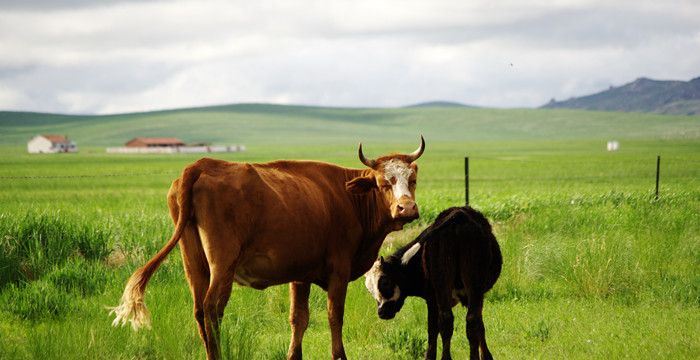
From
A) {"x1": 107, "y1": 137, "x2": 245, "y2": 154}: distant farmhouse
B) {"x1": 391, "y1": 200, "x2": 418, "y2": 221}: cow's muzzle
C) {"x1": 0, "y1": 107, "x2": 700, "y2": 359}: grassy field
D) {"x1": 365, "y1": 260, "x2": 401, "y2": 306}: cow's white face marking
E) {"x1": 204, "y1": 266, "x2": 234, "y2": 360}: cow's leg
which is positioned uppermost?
{"x1": 391, "y1": 200, "x2": 418, "y2": 221}: cow's muzzle

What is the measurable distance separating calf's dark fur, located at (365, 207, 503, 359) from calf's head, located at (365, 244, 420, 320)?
0.04ft

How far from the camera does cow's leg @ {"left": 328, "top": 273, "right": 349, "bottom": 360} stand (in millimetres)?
8727

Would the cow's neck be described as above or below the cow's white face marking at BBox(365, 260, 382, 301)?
above

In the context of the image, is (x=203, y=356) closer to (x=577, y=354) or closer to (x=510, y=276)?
(x=577, y=354)

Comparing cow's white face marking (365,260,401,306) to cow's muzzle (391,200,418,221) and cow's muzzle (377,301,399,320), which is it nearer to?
cow's muzzle (377,301,399,320)

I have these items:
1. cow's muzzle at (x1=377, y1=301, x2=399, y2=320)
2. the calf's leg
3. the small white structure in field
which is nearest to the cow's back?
cow's muzzle at (x1=377, y1=301, x2=399, y2=320)

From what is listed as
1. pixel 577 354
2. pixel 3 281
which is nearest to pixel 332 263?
pixel 577 354

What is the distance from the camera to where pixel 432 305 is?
30.7ft

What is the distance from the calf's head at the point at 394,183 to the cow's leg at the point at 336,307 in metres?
0.87

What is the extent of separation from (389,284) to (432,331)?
2.49 feet

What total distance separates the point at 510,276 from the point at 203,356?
6238mm

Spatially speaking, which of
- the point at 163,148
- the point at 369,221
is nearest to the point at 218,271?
the point at 369,221

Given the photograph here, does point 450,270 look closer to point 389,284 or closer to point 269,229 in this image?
point 389,284

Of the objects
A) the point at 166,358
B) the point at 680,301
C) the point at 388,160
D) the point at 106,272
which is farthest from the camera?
the point at 106,272
